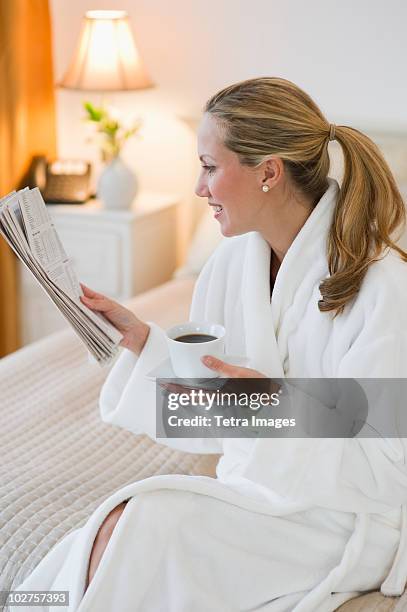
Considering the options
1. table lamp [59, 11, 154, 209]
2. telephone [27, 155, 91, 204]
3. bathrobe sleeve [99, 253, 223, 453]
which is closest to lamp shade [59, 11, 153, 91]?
table lamp [59, 11, 154, 209]

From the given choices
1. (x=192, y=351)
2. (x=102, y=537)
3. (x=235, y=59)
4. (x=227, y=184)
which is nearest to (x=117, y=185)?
(x=235, y=59)

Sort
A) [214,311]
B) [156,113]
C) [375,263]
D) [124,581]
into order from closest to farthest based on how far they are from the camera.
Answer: [124,581], [375,263], [214,311], [156,113]

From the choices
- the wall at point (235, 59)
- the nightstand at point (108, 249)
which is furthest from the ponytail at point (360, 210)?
the nightstand at point (108, 249)

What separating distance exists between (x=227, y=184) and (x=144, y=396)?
0.43 m

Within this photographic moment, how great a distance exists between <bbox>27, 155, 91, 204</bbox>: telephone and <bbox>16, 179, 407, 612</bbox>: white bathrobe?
1921 millimetres

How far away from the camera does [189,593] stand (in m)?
1.25

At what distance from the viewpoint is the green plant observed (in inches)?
119

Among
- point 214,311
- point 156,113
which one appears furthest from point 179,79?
point 214,311

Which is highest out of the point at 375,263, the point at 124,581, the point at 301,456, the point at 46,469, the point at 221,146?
the point at 221,146

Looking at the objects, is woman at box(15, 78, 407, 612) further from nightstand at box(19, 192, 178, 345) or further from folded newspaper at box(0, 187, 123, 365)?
nightstand at box(19, 192, 178, 345)

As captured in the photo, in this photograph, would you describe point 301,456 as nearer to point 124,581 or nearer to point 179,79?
point 124,581

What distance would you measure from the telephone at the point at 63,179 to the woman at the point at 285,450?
170cm

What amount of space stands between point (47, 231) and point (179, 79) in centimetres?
186

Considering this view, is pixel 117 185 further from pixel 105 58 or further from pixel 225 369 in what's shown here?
pixel 225 369
